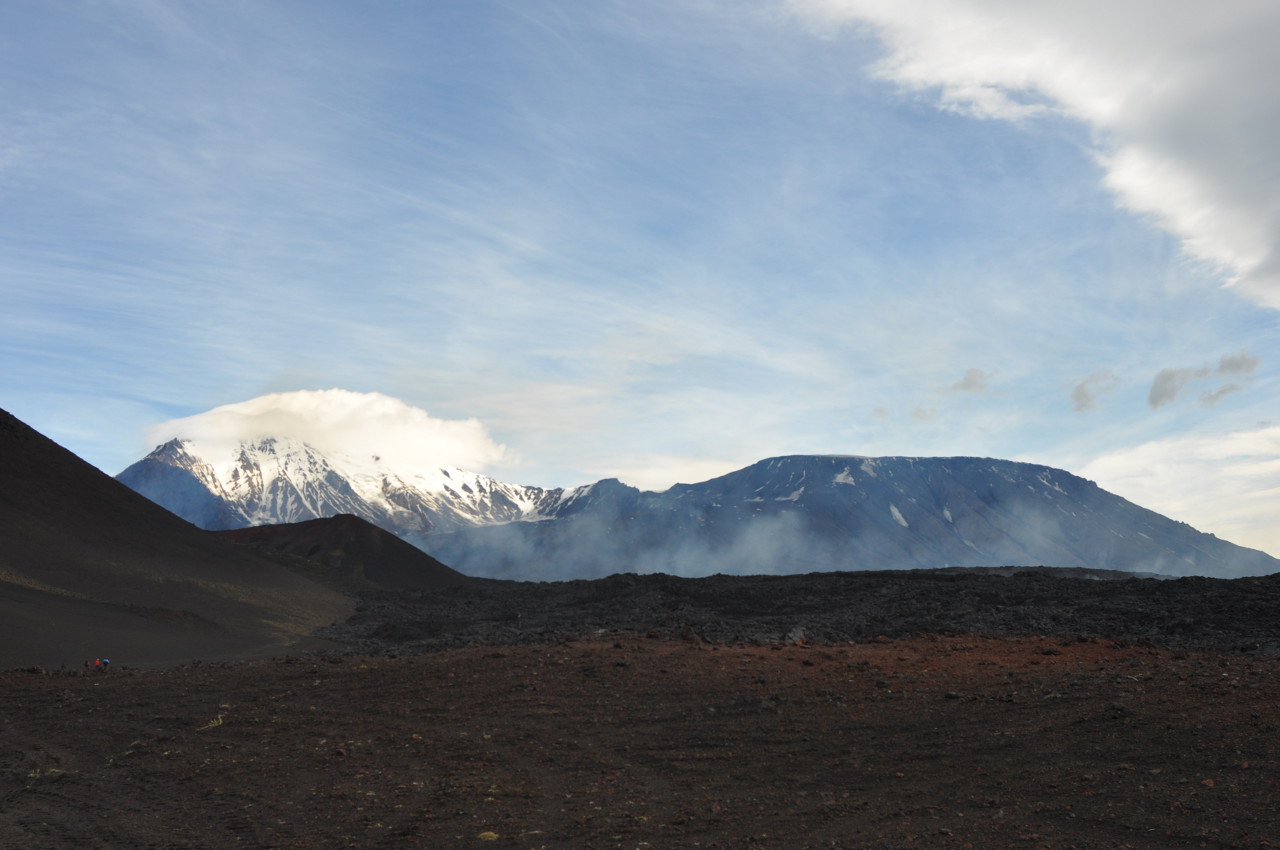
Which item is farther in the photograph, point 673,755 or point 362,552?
point 362,552

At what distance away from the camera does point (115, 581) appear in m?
44.7

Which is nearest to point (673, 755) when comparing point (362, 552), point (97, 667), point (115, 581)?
point (97, 667)

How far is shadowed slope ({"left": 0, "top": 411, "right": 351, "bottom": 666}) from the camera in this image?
33.0m

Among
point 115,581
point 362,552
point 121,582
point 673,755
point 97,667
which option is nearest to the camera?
point 673,755

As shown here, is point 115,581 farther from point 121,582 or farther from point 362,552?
point 362,552

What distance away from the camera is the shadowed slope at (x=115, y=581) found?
1300 inches

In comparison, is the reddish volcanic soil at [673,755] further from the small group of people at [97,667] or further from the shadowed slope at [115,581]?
the shadowed slope at [115,581]

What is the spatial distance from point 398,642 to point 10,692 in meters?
17.3

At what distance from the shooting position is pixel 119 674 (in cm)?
2547

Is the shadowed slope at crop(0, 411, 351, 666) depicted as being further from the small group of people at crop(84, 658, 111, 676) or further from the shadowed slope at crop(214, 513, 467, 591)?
the shadowed slope at crop(214, 513, 467, 591)

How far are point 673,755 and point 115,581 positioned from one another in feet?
129

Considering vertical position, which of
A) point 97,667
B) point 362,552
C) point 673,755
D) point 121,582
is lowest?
point 97,667

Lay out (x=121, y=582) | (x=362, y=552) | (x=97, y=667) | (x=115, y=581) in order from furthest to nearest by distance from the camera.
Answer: (x=362, y=552)
(x=121, y=582)
(x=115, y=581)
(x=97, y=667)

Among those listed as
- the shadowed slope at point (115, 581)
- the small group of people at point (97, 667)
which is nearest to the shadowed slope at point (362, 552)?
the shadowed slope at point (115, 581)
